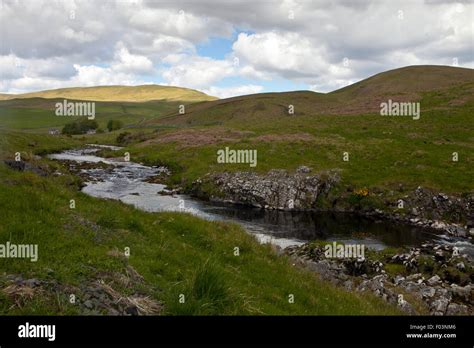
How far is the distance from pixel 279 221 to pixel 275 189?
25.5 feet

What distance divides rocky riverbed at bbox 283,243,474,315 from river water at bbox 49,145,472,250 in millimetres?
3608

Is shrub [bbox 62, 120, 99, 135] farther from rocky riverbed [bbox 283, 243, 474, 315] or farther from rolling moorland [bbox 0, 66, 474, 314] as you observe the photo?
rocky riverbed [bbox 283, 243, 474, 315]

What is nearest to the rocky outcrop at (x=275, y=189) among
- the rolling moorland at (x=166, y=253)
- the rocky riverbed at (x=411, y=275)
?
the rolling moorland at (x=166, y=253)

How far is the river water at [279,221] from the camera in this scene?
1255 inches

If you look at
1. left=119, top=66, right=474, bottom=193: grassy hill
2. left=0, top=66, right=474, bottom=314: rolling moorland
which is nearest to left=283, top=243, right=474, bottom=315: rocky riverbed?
left=0, top=66, right=474, bottom=314: rolling moorland

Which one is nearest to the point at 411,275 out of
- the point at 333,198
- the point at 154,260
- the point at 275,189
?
the point at 154,260

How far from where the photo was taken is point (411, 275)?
23062mm

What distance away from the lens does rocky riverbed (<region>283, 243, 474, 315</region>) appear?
18469 mm

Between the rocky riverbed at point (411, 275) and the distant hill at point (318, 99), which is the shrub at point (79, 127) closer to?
the distant hill at point (318, 99)

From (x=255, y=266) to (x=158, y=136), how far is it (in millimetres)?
78527

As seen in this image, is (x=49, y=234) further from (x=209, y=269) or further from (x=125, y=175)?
(x=125, y=175)

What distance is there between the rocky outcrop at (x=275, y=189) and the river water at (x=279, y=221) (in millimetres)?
1974

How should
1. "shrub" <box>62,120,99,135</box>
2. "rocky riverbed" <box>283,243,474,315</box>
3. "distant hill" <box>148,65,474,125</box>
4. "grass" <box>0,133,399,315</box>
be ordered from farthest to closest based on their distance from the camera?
"shrub" <box>62,120,99,135</box>
"distant hill" <box>148,65,474,125</box>
"rocky riverbed" <box>283,243,474,315</box>
"grass" <box>0,133,399,315</box>
